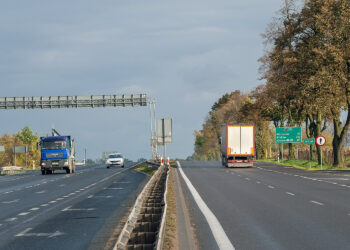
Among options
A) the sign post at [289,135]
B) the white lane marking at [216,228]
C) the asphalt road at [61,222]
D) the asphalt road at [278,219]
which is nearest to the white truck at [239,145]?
the sign post at [289,135]

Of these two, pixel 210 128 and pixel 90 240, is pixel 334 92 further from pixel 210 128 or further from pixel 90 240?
pixel 210 128

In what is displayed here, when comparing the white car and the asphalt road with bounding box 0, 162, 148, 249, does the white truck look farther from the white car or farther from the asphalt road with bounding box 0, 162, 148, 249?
the asphalt road with bounding box 0, 162, 148, 249

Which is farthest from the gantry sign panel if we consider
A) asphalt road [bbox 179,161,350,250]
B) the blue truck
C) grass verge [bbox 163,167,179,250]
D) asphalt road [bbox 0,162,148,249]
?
grass verge [bbox 163,167,179,250]

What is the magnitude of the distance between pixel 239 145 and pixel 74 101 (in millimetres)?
32447

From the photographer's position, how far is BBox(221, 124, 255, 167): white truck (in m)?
52.5

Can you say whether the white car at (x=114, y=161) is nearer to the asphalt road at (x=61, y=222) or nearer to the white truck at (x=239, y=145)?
the white truck at (x=239, y=145)

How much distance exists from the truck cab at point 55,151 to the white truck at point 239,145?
13.4 m

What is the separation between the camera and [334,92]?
45438mm

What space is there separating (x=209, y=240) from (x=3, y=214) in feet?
27.3

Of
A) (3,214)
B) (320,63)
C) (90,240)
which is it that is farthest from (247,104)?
(90,240)

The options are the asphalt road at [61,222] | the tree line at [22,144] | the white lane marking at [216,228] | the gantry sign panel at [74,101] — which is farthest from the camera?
the tree line at [22,144]

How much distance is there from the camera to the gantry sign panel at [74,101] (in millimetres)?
77838

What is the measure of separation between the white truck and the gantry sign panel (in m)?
28.1

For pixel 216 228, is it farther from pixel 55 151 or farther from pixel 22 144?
pixel 22 144
